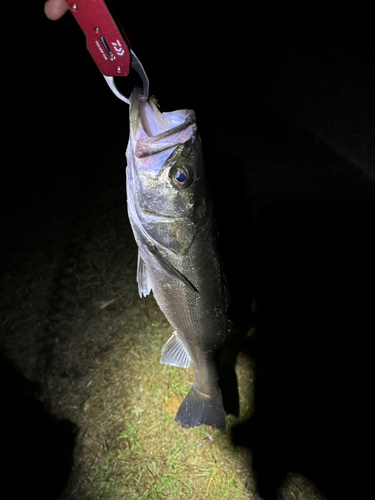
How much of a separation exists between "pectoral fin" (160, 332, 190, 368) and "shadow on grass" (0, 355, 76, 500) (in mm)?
1348

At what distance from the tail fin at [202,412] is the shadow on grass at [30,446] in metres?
1.22

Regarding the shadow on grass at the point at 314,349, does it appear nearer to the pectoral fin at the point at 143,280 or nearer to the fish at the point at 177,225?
the fish at the point at 177,225

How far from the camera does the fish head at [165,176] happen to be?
1396 mm

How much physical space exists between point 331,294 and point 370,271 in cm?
62

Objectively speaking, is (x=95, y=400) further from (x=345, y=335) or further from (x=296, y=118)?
(x=296, y=118)

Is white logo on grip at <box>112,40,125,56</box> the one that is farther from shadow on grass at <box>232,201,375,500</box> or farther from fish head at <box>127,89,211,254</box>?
shadow on grass at <box>232,201,375,500</box>

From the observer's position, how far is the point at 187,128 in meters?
1.41

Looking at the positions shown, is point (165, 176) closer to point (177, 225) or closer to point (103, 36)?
point (177, 225)

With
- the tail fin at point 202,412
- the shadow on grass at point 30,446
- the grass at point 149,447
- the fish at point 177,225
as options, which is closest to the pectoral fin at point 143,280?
the fish at point 177,225

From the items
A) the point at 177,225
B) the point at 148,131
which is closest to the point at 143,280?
the point at 177,225

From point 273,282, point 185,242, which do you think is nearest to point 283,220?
point 273,282

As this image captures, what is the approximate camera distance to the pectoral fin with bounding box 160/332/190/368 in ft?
6.95

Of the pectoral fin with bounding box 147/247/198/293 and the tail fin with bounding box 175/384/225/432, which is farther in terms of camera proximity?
the tail fin with bounding box 175/384/225/432

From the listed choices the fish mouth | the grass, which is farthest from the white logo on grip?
the grass
